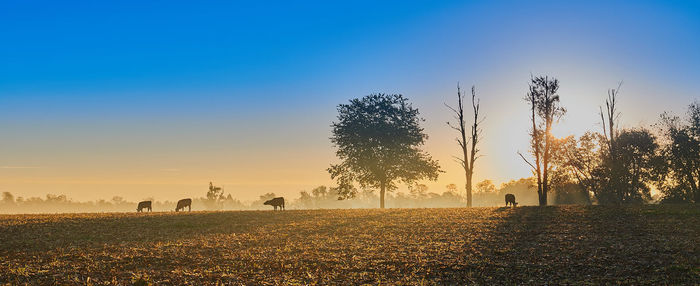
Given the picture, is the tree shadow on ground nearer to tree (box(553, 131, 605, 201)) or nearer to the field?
the field

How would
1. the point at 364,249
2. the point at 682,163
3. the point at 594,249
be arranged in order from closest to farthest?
1. the point at 594,249
2. the point at 364,249
3. the point at 682,163

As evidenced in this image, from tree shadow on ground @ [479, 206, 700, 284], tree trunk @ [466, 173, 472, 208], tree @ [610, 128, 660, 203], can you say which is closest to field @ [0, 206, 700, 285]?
tree shadow on ground @ [479, 206, 700, 284]

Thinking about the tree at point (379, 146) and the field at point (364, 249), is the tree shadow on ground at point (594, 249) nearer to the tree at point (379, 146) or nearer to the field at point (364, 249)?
the field at point (364, 249)

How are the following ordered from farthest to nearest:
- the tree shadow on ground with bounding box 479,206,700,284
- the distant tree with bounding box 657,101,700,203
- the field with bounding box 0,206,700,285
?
the distant tree with bounding box 657,101,700,203 < the field with bounding box 0,206,700,285 < the tree shadow on ground with bounding box 479,206,700,284

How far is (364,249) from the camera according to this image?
2088 centimetres

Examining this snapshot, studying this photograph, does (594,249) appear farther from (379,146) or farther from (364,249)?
(379,146)

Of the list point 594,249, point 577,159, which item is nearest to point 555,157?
point 577,159

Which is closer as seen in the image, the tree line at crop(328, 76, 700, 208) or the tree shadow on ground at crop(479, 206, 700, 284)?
the tree shadow on ground at crop(479, 206, 700, 284)

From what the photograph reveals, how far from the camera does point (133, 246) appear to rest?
21359 mm

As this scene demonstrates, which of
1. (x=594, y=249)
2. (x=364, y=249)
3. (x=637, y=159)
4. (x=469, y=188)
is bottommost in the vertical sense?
(x=364, y=249)

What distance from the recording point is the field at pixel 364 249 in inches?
614

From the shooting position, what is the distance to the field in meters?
15.6

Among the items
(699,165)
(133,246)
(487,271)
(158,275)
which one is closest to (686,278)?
(487,271)

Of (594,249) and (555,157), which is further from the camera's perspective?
(555,157)
